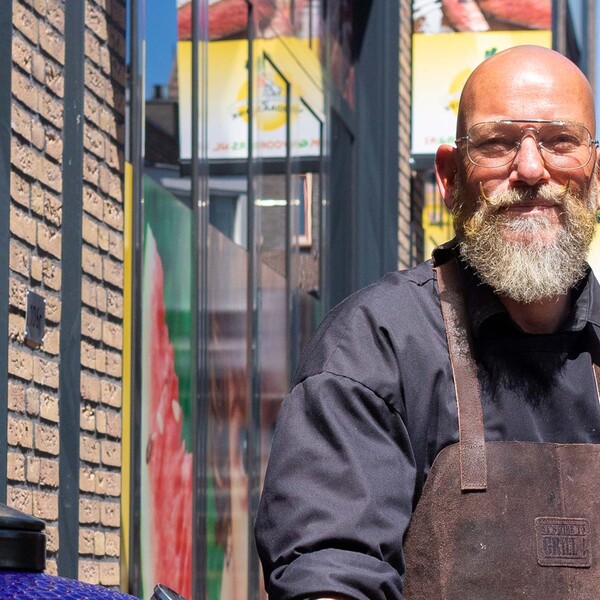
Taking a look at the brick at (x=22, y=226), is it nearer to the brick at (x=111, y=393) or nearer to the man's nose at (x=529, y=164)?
the brick at (x=111, y=393)

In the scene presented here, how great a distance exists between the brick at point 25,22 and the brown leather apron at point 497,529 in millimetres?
2293

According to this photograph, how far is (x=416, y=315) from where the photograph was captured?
8.29 ft

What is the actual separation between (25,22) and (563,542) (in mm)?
2543

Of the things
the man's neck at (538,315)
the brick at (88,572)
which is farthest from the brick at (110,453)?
the man's neck at (538,315)

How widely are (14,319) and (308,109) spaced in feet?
14.4

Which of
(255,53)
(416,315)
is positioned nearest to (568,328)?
(416,315)

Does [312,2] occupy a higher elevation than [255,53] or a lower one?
higher

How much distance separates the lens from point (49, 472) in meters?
4.50

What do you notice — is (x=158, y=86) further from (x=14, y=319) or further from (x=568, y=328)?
(x=568, y=328)

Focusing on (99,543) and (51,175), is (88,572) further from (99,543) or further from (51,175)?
(51,175)

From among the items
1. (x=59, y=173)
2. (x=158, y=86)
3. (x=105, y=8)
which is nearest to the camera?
(x=59, y=173)

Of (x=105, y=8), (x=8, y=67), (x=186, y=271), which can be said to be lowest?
(x=186, y=271)

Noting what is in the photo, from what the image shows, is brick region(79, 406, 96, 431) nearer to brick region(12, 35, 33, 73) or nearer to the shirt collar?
brick region(12, 35, 33, 73)

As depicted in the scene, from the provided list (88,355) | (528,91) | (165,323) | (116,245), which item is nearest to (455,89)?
(165,323)
